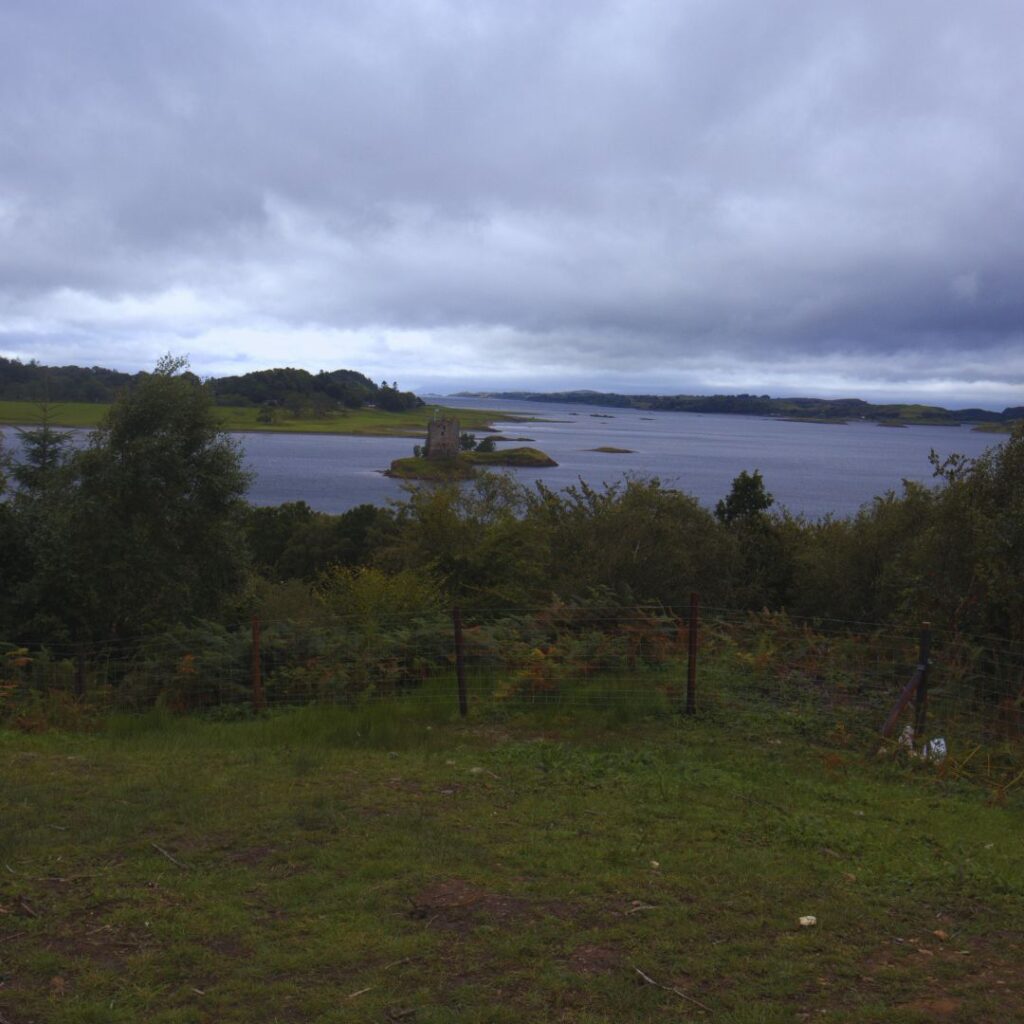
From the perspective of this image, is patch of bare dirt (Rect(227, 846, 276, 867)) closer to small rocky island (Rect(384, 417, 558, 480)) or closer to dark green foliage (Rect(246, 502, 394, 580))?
dark green foliage (Rect(246, 502, 394, 580))

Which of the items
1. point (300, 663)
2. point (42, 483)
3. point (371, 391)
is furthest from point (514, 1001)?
point (371, 391)

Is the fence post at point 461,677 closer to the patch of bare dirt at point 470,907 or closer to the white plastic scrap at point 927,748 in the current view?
the white plastic scrap at point 927,748

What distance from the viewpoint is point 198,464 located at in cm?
1672

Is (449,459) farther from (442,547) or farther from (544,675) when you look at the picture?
(544,675)

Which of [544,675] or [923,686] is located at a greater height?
[923,686]

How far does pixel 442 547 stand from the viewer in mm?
26625

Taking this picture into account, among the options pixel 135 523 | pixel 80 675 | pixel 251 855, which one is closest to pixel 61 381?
pixel 135 523

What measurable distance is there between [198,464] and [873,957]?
1478cm

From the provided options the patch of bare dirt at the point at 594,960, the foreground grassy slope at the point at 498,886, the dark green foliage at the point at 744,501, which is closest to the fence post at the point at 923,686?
the foreground grassy slope at the point at 498,886

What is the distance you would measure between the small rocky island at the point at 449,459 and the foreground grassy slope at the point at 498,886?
75.5 meters

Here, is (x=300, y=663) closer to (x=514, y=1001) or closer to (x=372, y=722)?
(x=372, y=722)

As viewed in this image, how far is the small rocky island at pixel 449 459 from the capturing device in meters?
89.3

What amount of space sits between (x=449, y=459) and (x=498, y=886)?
91955 millimetres

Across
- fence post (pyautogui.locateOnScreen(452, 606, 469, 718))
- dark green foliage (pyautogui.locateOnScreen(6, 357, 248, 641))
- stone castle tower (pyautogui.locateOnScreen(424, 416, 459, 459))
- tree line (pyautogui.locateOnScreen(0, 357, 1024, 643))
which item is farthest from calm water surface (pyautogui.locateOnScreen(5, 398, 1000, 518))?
fence post (pyautogui.locateOnScreen(452, 606, 469, 718))
